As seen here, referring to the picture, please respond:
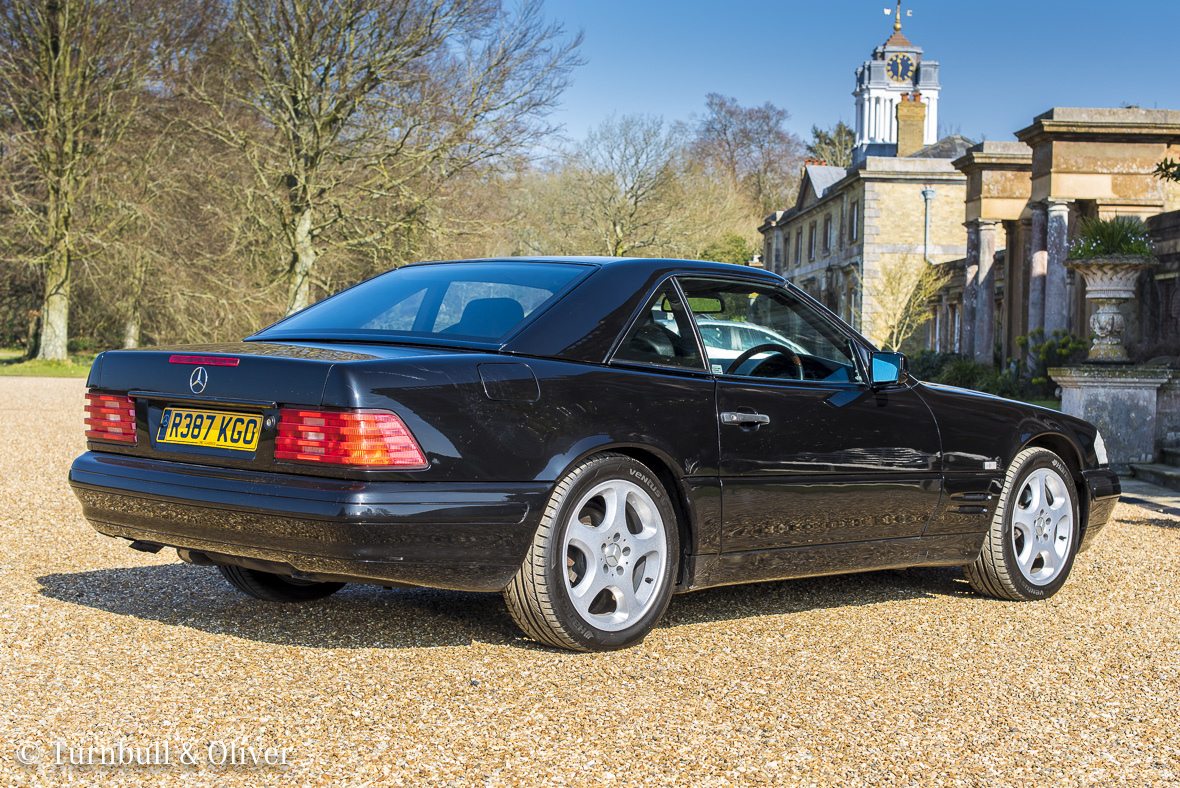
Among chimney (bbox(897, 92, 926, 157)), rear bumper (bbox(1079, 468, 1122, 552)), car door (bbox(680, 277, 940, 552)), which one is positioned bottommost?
rear bumper (bbox(1079, 468, 1122, 552))

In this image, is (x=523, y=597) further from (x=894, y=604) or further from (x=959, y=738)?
(x=894, y=604)

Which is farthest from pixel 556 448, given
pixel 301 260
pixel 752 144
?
pixel 752 144

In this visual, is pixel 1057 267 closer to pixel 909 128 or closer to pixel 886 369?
pixel 886 369

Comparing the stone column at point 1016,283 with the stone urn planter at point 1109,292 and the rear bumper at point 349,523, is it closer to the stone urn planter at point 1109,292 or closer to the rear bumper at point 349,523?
the stone urn planter at point 1109,292

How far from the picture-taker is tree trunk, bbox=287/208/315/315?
2723 centimetres

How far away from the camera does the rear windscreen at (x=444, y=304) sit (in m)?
4.31

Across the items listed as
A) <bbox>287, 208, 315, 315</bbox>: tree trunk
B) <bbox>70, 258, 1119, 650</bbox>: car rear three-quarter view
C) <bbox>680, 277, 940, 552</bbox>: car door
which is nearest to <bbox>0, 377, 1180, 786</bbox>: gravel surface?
<bbox>70, 258, 1119, 650</bbox>: car rear three-quarter view

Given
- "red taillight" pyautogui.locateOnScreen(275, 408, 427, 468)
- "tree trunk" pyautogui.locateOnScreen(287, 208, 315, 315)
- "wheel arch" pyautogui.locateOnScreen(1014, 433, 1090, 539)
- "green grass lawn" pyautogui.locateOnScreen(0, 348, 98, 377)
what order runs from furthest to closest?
"green grass lawn" pyautogui.locateOnScreen(0, 348, 98, 377)
"tree trunk" pyautogui.locateOnScreen(287, 208, 315, 315)
"wheel arch" pyautogui.locateOnScreen(1014, 433, 1090, 539)
"red taillight" pyautogui.locateOnScreen(275, 408, 427, 468)

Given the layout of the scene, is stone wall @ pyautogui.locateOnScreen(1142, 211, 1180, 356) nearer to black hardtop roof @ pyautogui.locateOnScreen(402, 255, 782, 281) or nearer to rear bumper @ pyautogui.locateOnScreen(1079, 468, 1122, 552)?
rear bumper @ pyautogui.locateOnScreen(1079, 468, 1122, 552)

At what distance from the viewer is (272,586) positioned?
16.0 ft

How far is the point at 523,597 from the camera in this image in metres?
4.02

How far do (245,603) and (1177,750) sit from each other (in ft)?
11.4

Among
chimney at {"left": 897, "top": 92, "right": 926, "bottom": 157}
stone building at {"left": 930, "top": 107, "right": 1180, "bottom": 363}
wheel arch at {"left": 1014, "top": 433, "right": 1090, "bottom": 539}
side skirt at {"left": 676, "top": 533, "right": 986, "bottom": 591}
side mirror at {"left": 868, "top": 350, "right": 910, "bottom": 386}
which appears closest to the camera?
side skirt at {"left": 676, "top": 533, "right": 986, "bottom": 591}

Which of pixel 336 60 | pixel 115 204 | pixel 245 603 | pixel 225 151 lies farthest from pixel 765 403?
pixel 115 204
